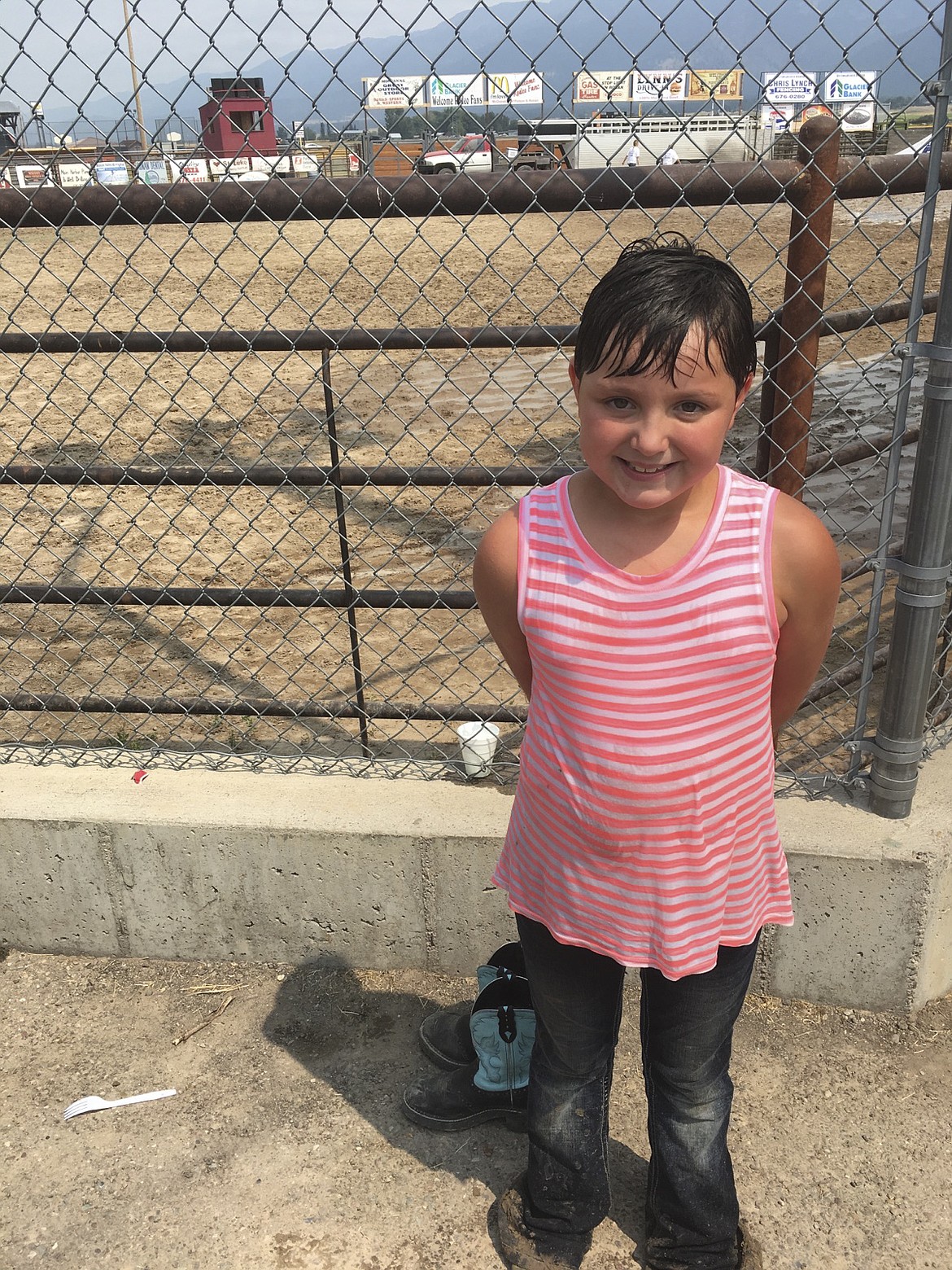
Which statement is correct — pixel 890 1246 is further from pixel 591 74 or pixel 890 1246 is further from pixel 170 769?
pixel 591 74

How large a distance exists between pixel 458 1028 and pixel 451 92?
2.12 metres

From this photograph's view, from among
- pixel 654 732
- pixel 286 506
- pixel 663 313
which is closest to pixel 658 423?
pixel 663 313

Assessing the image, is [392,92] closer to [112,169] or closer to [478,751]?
[478,751]

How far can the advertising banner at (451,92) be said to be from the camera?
90.7 inches

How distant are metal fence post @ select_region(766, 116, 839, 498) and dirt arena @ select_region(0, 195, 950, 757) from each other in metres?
0.14

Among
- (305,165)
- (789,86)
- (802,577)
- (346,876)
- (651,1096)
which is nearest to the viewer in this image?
(802,577)

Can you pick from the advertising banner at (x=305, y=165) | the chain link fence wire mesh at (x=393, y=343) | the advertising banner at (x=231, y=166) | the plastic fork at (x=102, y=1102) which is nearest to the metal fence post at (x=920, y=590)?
the chain link fence wire mesh at (x=393, y=343)

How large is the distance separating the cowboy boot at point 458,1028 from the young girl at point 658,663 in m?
0.48

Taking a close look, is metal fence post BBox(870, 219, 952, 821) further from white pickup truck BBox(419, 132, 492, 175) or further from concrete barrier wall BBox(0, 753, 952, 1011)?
white pickup truck BBox(419, 132, 492, 175)

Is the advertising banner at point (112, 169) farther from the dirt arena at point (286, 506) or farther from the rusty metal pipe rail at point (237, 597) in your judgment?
the rusty metal pipe rail at point (237, 597)

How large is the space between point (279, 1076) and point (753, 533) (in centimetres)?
173

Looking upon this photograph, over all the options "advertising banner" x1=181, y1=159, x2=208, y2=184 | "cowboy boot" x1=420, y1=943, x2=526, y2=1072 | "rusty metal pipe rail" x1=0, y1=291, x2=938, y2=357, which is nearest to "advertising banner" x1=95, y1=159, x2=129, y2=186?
"advertising banner" x1=181, y1=159, x2=208, y2=184

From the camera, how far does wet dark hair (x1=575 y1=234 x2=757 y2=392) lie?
143 cm

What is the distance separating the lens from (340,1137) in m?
2.38
